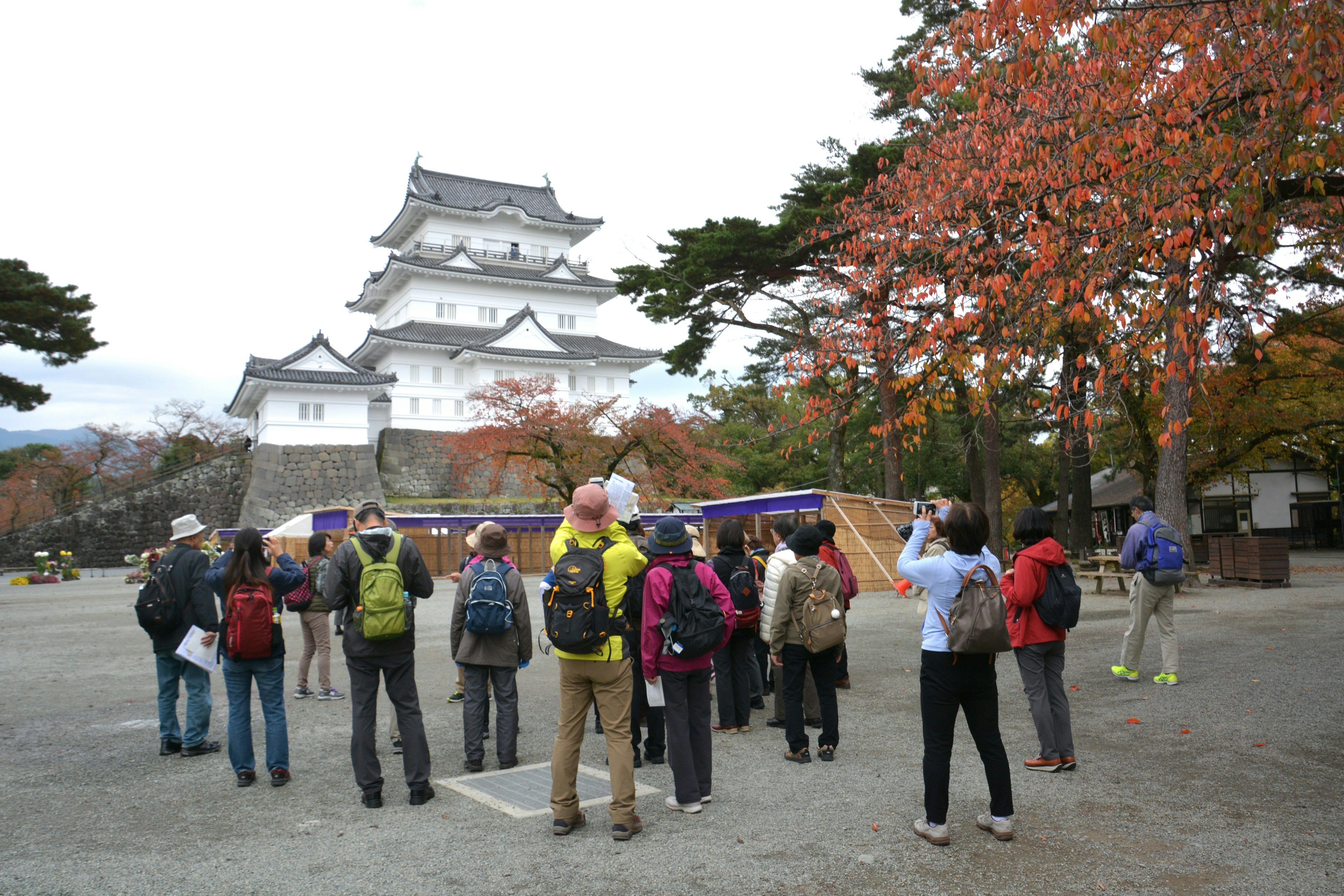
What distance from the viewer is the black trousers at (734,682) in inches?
262

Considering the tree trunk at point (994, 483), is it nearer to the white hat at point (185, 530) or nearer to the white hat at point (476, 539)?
the white hat at point (476, 539)

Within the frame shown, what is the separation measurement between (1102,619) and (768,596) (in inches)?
346

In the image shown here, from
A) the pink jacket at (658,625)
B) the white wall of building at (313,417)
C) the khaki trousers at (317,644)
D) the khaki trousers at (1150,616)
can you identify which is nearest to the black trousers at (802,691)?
the pink jacket at (658,625)

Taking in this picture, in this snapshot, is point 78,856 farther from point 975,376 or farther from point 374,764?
point 975,376

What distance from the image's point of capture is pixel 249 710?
550 centimetres

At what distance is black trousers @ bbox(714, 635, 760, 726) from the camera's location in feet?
21.8

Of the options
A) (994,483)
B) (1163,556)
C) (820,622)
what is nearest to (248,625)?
(820,622)

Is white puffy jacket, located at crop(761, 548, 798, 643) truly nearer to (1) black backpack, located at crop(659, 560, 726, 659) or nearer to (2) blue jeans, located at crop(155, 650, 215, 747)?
(1) black backpack, located at crop(659, 560, 726, 659)

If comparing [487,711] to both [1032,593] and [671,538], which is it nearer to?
[671,538]

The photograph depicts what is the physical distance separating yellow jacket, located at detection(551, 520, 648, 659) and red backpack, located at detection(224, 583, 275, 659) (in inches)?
81.8

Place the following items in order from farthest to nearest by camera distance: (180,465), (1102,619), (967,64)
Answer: (180,465), (1102,619), (967,64)

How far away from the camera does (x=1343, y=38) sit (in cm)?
470

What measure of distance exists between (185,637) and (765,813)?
433 cm

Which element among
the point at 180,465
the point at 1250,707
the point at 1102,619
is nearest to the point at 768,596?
the point at 1250,707
